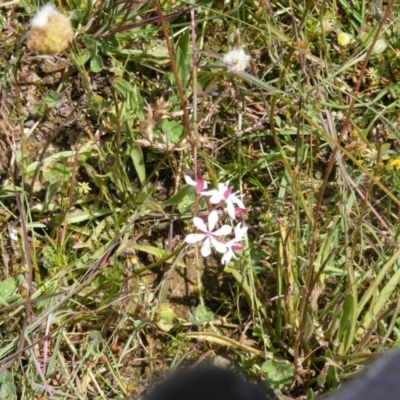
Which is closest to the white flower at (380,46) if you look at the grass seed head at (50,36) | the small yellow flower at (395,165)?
the small yellow flower at (395,165)

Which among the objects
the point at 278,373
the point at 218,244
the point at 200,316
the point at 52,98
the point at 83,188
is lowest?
the point at 278,373

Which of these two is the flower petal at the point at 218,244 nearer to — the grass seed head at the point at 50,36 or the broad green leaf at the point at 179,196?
the broad green leaf at the point at 179,196

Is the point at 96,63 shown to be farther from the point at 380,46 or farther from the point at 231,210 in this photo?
the point at 380,46

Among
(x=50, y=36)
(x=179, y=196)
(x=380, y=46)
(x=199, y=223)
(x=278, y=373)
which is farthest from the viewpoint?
(x=380, y=46)

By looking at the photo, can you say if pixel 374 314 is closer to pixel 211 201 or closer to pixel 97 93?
pixel 211 201

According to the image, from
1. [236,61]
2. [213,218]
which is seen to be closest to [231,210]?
[213,218]

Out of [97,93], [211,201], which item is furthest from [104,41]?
[211,201]
